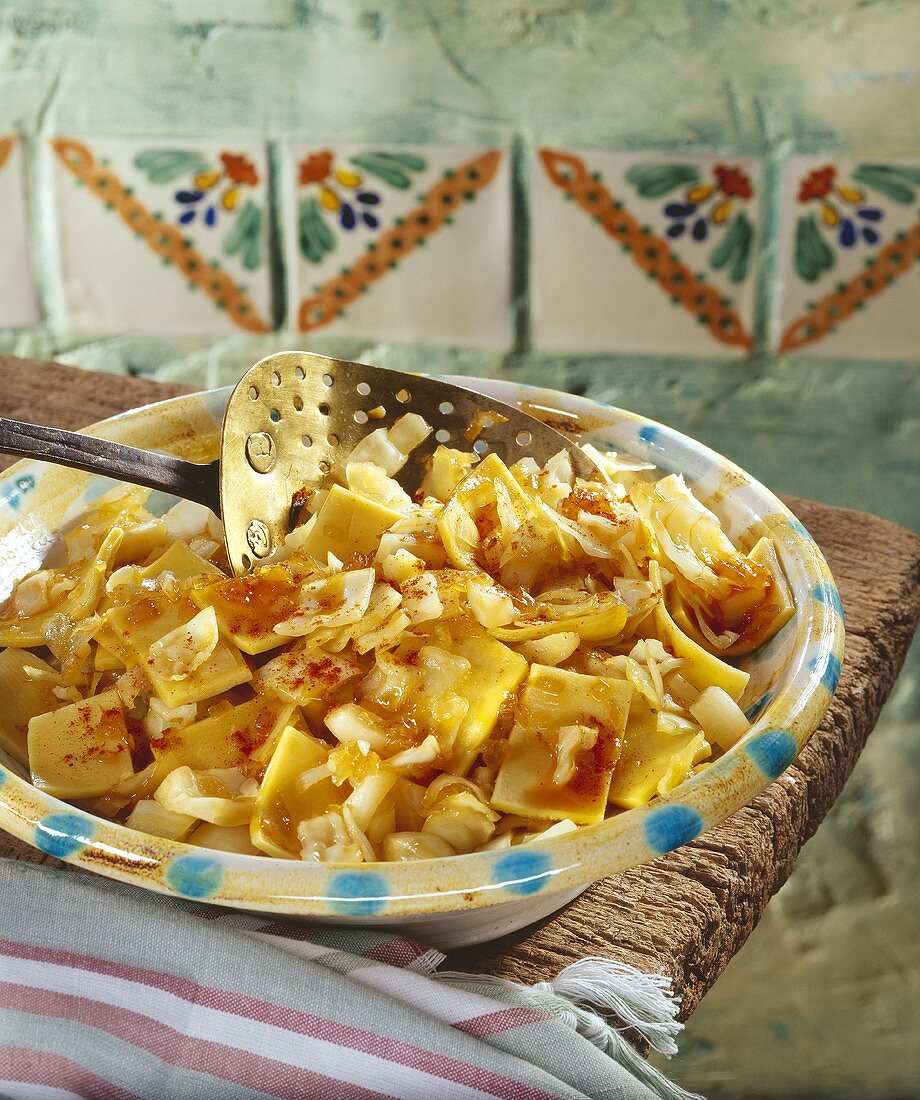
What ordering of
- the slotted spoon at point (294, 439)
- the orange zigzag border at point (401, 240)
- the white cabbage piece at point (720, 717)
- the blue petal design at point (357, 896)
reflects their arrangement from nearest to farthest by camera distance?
1. the blue petal design at point (357, 896)
2. the white cabbage piece at point (720, 717)
3. the slotted spoon at point (294, 439)
4. the orange zigzag border at point (401, 240)

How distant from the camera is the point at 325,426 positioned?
0.98 metres

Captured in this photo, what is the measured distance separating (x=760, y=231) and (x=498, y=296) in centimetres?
39

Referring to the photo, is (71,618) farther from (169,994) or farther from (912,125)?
(912,125)

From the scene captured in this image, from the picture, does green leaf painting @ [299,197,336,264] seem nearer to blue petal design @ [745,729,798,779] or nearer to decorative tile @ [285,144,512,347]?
decorative tile @ [285,144,512,347]

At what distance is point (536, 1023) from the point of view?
677mm

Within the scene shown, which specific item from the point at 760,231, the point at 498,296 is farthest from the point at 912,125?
the point at 498,296

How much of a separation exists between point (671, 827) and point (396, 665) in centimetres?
20

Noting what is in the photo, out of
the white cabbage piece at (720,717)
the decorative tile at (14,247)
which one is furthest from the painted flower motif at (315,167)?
the white cabbage piece at (720,717)

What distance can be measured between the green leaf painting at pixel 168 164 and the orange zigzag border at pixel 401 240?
250 mm

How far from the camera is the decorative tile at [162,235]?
5.93 feet

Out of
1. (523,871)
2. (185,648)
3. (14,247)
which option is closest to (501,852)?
(523,871)

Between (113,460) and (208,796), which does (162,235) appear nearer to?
(113,460)

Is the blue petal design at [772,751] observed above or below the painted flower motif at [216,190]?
below

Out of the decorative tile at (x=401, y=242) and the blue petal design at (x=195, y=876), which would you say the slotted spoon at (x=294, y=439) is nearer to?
the blue petal design at (x=195, y=876)
